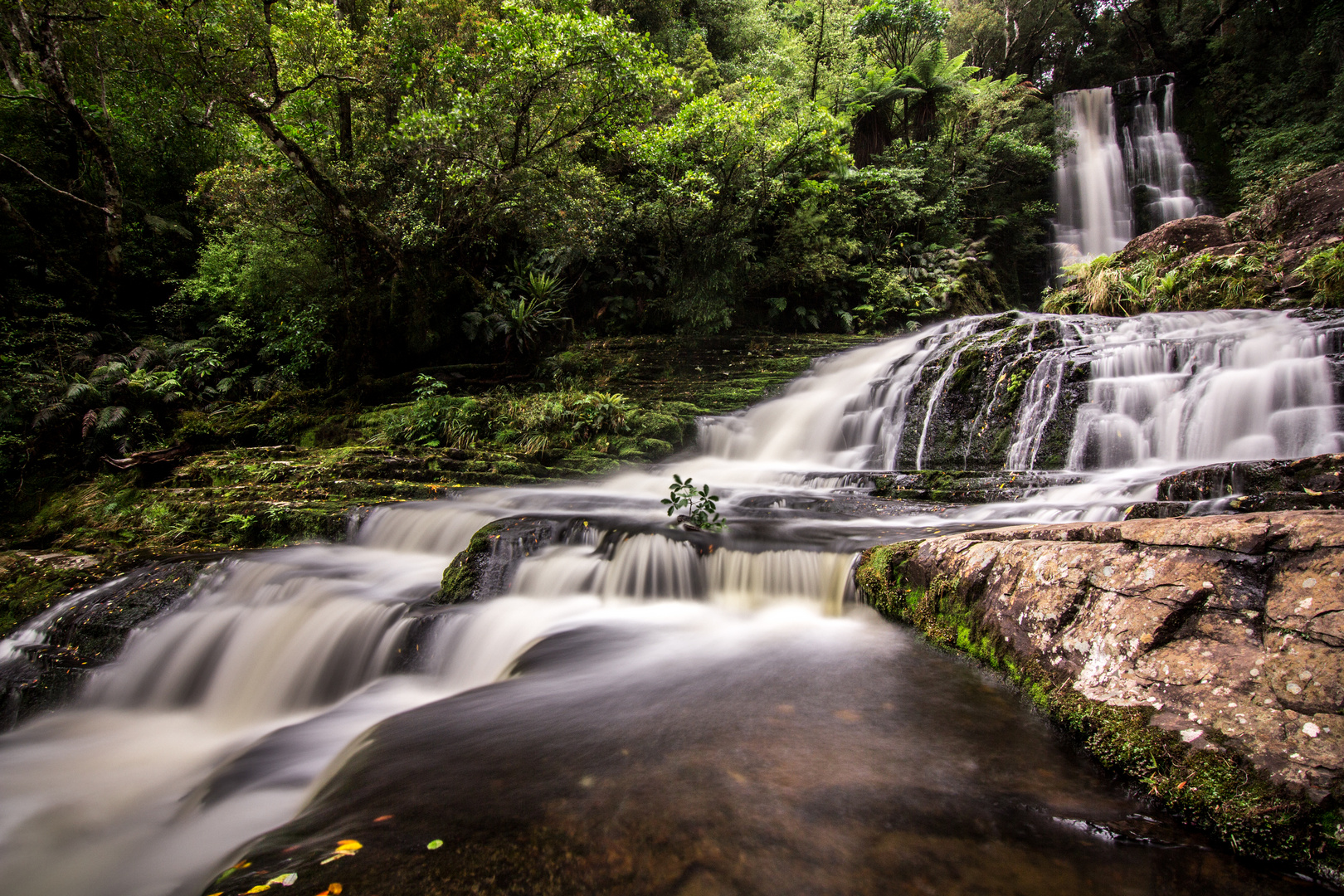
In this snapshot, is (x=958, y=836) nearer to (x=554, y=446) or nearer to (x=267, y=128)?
(x=554, y=446)

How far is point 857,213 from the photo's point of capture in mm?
14289

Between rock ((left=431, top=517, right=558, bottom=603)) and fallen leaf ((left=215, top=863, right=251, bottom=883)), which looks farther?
rock ((left=431, top=517, right=558, bottom=603))

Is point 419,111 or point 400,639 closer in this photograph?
point 400,639

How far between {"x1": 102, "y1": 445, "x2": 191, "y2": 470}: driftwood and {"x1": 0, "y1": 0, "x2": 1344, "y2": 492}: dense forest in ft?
1.68

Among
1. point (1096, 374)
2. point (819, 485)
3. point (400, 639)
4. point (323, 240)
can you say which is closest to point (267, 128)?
point (323, 240)

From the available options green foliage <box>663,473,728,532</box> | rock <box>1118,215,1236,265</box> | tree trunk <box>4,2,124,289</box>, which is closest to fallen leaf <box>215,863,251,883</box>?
green foliage <box>663,473,728,532</box>

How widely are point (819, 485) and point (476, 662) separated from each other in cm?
479

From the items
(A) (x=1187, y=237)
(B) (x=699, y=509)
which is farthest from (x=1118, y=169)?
(B) (x=699, y=509)

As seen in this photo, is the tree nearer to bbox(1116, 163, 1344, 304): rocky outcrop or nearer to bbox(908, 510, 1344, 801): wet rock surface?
bbox(1116, 163, 1344, 304): rocky outcrop

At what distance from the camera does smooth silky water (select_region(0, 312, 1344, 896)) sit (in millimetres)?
1620

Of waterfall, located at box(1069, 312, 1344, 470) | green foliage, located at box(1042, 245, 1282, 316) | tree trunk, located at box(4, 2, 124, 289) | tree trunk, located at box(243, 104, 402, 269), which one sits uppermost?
tree trunk, located at box(4, 2, 124, 289)

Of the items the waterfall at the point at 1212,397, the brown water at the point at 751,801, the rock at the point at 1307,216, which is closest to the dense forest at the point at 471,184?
the rock at the point at 1307,216

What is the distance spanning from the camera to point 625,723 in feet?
8.44

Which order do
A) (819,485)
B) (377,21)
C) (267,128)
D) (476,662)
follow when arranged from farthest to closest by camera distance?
(377,21)
(267,128)
(819,485)
(476,662)
